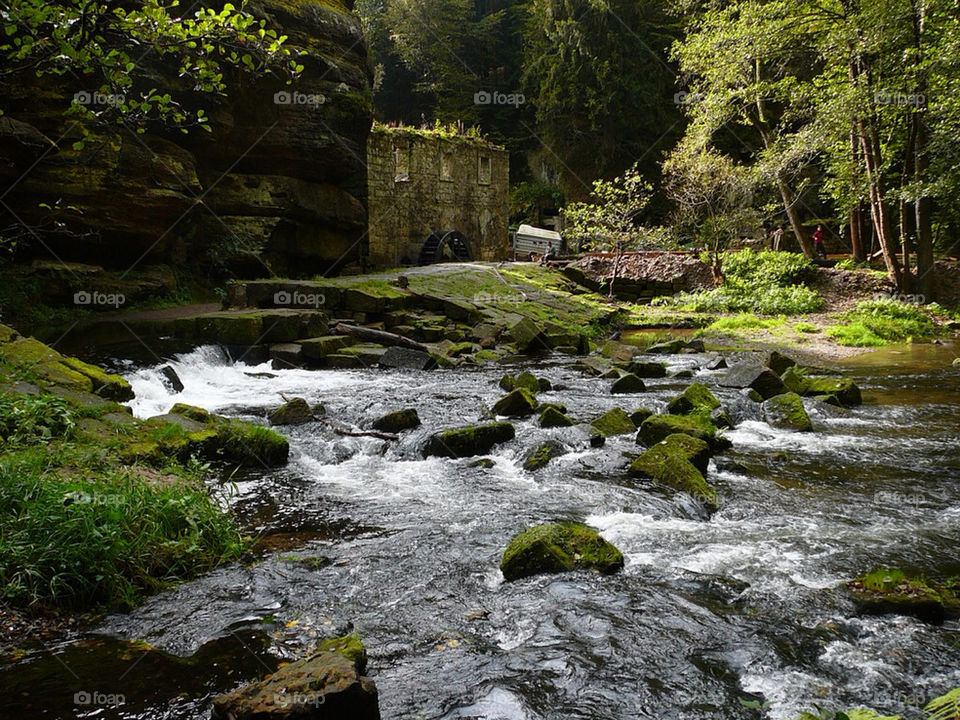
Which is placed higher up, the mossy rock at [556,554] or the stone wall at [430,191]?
the stone wall at [430,191]

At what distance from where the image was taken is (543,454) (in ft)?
24.0

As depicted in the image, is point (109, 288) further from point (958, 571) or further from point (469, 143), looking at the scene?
point (469, 143)

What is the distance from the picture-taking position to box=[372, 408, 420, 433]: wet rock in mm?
8469

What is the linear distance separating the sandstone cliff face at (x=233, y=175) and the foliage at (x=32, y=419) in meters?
8.74

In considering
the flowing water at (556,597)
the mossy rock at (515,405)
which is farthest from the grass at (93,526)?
the mossy rock at (515,405)

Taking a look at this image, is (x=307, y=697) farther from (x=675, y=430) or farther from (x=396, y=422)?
(x=675, y=430)

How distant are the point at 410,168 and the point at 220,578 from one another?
2574cm

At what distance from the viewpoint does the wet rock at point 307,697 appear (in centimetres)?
264

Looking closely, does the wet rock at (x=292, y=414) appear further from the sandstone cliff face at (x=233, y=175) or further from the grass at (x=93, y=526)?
the sandstone cliff face at (x=233, y=175)

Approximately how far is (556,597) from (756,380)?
25.6ft

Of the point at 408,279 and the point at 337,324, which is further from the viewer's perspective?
the point at 408,279

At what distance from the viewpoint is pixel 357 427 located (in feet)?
28.7

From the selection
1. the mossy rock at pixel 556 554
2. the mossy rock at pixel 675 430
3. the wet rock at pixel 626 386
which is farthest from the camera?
the wet rock at pixel 626 386

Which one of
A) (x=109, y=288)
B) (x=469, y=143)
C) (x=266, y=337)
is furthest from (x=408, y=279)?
(x=469, y=143)
